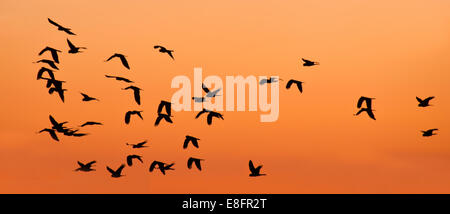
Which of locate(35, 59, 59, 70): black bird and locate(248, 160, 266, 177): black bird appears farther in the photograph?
locate(248, 160, 266, 177): black bird

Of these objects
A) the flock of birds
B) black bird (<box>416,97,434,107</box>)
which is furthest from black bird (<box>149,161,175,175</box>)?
black bird (<box>416,97,434,107</box>)

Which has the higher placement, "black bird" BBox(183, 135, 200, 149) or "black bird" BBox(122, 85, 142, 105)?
"black bird" BBox(122, 85, 142, 105)

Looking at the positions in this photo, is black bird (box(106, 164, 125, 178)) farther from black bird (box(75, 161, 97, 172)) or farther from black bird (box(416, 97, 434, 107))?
black bird (box(416, 97, 434, 107))

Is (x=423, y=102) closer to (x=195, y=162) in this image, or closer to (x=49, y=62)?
(x=195, y=162)

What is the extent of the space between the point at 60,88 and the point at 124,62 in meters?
4.72

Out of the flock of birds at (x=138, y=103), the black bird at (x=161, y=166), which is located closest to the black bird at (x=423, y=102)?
the flock of birds at (x=138, y=103)

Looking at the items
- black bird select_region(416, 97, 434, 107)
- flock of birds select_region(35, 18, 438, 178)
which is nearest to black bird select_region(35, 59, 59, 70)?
flock of birds select_region(35, 18, 438, 178)

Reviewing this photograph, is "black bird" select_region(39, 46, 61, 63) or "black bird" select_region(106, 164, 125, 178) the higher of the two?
"black bird" select_region(39, 46, 61, 63)

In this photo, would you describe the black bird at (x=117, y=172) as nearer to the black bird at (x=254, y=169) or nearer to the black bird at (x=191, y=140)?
the black bird at (x=191, y=140)

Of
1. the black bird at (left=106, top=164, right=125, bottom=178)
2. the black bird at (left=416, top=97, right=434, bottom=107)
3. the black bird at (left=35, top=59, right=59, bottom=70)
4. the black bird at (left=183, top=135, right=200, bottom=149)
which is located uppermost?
the black bird at (left=35, top=59, right=59, bottom=70)

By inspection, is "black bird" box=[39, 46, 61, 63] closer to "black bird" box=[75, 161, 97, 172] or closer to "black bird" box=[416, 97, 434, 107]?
"black bird" box=[75, 161, 97, 172]

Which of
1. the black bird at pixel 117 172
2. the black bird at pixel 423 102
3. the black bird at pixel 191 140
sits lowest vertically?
the black bird at pixel 117 172
